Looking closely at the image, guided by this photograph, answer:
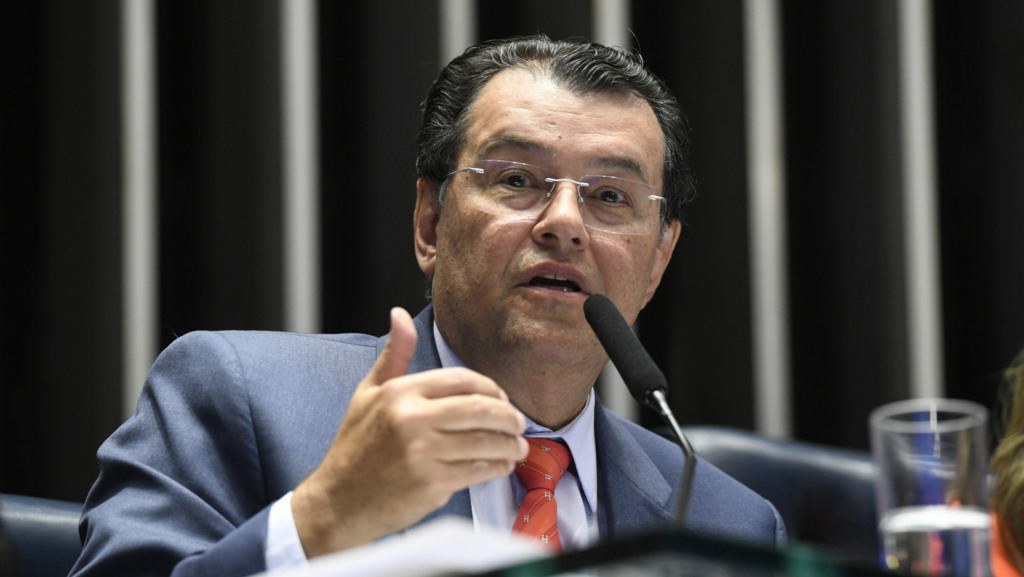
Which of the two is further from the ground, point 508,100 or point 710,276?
point 508,100

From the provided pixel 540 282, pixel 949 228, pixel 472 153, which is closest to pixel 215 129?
pixel 472 153

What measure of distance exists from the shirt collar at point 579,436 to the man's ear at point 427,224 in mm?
137

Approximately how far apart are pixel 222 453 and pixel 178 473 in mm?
66

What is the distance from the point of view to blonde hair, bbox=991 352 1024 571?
1.84m

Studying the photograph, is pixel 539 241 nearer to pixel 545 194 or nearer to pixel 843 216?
pixel 545 194

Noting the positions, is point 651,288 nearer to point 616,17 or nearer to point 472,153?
point 472,153

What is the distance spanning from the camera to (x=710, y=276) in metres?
3.10

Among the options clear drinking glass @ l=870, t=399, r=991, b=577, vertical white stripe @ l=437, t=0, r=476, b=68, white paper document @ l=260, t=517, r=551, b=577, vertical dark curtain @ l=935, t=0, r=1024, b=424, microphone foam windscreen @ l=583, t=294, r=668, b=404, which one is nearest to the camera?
white paper document @ l=260, t=517, r=551, b=577

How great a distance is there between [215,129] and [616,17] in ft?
3.72

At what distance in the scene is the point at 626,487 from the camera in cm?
183

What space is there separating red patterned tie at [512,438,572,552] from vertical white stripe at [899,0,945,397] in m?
1.70

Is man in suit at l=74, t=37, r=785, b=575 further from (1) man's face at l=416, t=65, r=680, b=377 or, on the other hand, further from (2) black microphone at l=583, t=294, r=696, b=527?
(2) black microphone at l=583, t=294, r=696, b=527

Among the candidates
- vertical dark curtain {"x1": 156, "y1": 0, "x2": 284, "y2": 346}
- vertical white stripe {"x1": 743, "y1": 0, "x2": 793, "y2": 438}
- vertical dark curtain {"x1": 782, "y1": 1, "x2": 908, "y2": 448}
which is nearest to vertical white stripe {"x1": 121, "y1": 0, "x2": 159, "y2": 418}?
vertical dark curtain {"x1": 156, "y1": 0, "x2": 284, "y2": 346}

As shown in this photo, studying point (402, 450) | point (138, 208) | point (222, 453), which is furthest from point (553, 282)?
point (138, 208)
